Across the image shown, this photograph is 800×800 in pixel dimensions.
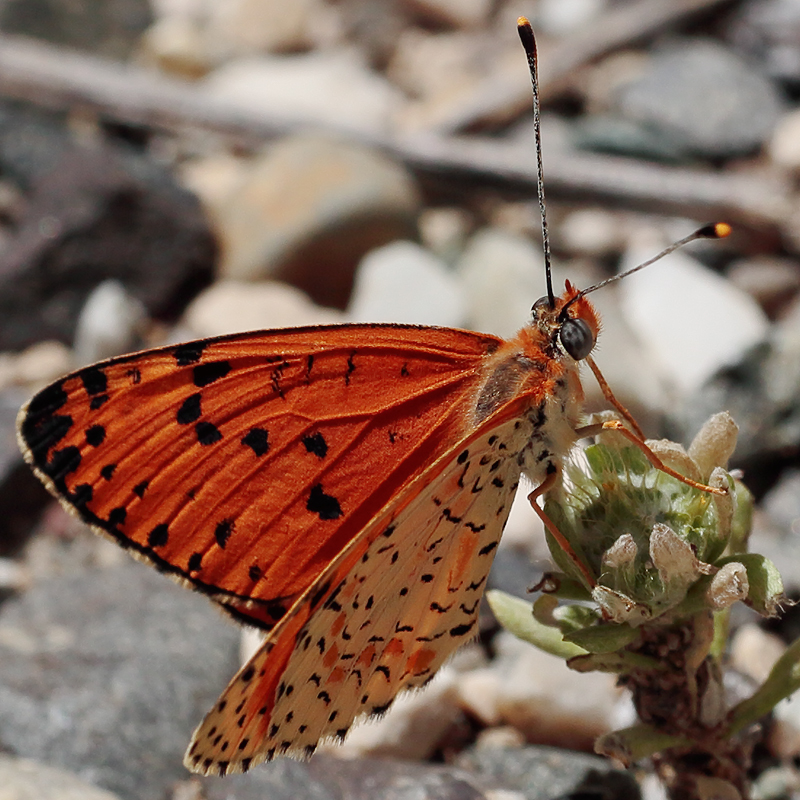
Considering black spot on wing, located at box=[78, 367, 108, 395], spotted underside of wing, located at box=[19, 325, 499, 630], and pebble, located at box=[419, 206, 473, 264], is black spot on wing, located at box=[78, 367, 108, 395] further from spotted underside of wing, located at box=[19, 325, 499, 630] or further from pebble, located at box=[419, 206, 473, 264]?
pebble, located at box=[419, 206, 473, 264]

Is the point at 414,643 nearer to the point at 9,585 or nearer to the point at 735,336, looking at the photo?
the point at 9,585

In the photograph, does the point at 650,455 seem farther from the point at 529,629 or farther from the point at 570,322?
the point at 529,629

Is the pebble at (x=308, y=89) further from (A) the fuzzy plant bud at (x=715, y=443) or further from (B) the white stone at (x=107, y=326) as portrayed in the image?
(A) the fuzzy plant bud at (x=715, y=443)

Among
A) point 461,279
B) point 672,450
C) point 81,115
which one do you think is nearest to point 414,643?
point 672,450

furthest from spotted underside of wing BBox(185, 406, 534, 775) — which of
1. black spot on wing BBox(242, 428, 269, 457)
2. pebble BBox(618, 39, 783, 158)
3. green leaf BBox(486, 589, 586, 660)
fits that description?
pebble BBox(618, 39, 783, 158)

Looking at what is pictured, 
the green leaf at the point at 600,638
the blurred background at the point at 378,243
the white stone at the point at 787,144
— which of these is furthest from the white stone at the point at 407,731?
the white stone at the point at 787,144

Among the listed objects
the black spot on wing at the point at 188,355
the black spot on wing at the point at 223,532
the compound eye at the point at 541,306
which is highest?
the black spot on wing at the point at 188,355

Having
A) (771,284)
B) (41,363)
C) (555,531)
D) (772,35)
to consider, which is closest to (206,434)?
(555,531)
